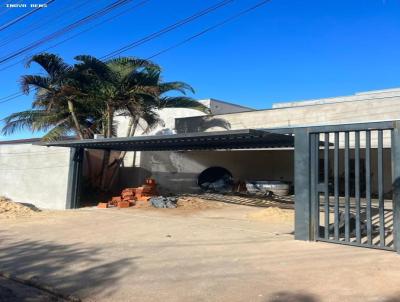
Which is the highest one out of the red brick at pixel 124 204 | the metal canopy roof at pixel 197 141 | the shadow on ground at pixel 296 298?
the metal canopy roof at pixel 197 141

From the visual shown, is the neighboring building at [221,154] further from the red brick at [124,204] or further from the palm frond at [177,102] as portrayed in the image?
the palm frond at [177,102]

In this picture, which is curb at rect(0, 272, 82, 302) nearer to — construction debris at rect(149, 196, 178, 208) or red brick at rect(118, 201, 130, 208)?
construction debris at rect(149, 196, 178, 208)

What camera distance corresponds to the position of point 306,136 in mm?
8969

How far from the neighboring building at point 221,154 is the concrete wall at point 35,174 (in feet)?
0.14

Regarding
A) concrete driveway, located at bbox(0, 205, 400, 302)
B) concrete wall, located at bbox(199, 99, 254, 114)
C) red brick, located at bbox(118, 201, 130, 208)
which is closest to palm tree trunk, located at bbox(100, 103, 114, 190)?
red brick, located at bbox(118, 201, 130, 208)

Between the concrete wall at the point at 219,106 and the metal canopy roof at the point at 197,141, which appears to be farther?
the concrete wall at the point at 219,106

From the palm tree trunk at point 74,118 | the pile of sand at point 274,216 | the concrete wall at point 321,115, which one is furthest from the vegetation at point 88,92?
the pile of sand at point 274,216

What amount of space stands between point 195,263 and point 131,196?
11150mm

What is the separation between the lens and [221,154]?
24969 millimetres

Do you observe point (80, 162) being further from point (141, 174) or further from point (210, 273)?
point (210, 273)

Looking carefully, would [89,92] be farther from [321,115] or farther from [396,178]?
[396,178]

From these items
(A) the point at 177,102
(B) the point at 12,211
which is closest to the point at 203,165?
(A) the point at 177,102

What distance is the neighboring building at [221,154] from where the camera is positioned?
57.3ft

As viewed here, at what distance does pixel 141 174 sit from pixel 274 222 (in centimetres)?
1050
